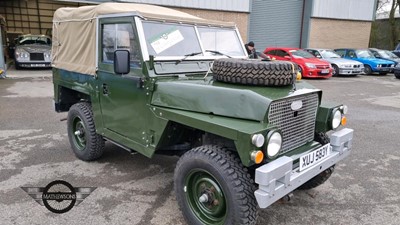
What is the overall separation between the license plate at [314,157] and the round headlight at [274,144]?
1.03 ft

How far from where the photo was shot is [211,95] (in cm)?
290

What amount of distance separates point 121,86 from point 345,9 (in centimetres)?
2287

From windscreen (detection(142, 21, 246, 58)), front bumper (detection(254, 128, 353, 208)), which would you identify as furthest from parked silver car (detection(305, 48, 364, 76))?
front bumper (detection(254, 128, 353, 208))

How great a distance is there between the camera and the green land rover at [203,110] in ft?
8.59

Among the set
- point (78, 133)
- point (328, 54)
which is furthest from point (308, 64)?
point (78, 133)

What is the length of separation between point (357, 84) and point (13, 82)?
13.8 m

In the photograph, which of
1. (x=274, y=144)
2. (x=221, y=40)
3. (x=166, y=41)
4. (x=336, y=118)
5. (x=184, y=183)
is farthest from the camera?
(x=221, y=40)

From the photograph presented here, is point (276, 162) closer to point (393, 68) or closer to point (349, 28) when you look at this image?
point (393, 68)

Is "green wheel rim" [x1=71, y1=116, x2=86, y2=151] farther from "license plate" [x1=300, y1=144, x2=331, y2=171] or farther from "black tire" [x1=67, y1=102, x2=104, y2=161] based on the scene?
"license plate" [x1=300, y1=144, x2=331, y2=171]

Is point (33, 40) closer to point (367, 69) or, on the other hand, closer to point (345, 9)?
point (367, 69)

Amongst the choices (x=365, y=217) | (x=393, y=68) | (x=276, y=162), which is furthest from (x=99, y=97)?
(x=393, y=68)

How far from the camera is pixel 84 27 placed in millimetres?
4277

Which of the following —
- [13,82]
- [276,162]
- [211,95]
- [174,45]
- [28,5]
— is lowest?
[13,82]

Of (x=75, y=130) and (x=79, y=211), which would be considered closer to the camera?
(x=79, y=211)
